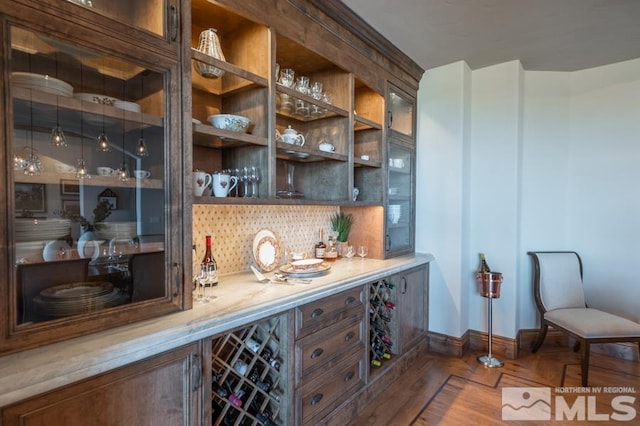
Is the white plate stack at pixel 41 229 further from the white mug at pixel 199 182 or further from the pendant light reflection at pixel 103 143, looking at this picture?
the white mug at pixel 199 182

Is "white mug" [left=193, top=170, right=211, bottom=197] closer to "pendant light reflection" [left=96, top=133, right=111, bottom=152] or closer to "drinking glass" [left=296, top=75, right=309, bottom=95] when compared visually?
"pendant light reflection" [left=96, top=133, right=111, bottom=152]

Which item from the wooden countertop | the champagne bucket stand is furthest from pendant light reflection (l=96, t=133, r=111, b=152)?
the champagne bucket stand

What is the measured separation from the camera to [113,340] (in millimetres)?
1069

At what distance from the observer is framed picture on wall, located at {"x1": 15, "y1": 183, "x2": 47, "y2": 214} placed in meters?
0.99

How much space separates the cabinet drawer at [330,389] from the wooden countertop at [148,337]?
1.61 ft

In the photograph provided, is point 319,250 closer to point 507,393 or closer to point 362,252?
point 362,252

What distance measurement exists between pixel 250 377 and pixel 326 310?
0.53 m

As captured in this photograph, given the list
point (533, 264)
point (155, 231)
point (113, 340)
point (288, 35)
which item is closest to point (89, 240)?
point (155, 231)

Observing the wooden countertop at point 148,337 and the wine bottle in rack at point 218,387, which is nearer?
the wooden countertop at point 148,337

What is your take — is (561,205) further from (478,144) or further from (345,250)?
(345,250)

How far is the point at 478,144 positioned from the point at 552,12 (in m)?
1.16

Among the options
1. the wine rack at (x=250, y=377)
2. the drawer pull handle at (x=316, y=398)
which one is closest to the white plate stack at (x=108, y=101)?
the wine rack at (x=250, y=377)

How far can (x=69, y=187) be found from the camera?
1112mm

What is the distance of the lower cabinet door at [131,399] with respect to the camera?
92 centimetres
